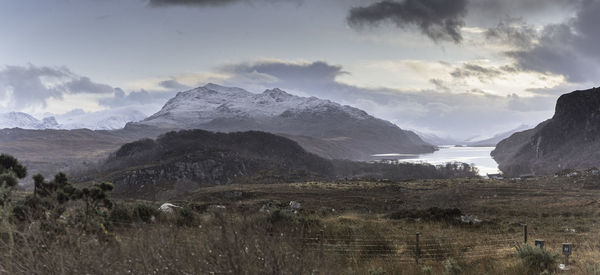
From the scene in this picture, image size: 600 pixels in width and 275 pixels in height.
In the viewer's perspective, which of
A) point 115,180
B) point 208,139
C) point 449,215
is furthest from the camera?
point 208,139

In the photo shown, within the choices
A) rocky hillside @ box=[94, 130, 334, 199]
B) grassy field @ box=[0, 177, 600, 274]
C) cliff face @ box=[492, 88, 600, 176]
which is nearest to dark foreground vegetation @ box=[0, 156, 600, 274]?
grassy field @ box=[0, 177, 600, 274]

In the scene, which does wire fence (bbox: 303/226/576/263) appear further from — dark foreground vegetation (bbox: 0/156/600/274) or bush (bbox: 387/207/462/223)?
bush (bbox: 387/207/462/223)

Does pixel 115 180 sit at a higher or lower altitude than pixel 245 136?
lower

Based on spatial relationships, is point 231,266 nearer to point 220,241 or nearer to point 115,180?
point 220,241

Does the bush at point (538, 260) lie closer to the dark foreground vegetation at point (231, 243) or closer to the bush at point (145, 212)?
the dark foreground vegetation at point (231, 243)

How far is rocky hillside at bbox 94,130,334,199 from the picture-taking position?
359 ft

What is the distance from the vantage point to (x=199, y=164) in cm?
12625

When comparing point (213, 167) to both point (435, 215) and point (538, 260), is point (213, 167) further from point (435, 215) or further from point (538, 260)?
point (538, 260)

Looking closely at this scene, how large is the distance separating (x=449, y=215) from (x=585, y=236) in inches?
367

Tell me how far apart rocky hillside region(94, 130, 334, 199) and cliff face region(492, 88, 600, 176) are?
313 ft

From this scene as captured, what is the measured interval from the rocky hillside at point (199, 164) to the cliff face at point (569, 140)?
95.5 m

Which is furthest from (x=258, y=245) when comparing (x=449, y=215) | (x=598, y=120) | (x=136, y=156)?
(x=598, y=120)

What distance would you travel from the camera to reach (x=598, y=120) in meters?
169

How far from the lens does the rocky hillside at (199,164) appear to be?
109438mm
